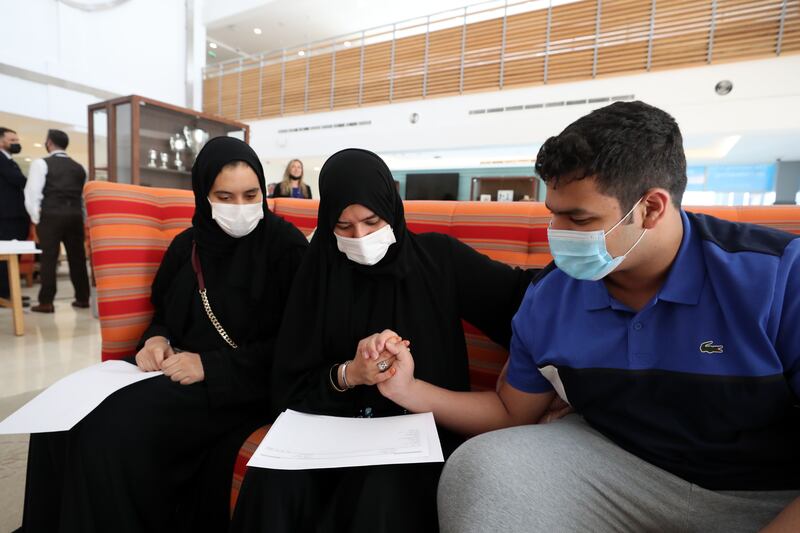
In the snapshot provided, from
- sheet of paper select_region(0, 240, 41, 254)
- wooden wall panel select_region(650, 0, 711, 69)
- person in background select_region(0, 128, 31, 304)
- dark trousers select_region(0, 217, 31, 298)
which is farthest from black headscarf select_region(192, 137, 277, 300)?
wooden wall panel select_region(650, 0, 711, 69)

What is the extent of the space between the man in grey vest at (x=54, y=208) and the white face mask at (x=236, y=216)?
3788mm

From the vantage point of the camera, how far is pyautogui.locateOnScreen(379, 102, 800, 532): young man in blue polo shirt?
0.73 m

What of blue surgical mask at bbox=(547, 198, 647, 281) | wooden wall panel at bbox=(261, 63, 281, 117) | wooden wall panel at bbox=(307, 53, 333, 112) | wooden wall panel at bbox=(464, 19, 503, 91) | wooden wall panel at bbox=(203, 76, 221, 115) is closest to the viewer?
blue surgical mask at bbox=(547, 198, 647, 281)

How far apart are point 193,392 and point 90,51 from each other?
7.91m

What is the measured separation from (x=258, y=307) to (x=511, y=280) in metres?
0.79

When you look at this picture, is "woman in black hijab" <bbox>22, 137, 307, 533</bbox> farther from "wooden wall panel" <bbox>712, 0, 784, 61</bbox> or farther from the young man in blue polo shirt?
"wooden wall panel" <bbox>712, 0, 784, 61</bbox>

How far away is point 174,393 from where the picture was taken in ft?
4.00

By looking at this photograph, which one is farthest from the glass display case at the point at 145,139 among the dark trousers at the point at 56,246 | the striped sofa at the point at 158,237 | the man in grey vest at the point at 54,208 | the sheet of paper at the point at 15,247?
the striped sofa at the point at 158,237

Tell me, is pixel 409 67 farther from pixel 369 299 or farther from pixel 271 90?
pixel 369 299

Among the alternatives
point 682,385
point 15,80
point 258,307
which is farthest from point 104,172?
point 682,385

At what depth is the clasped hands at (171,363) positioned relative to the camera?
1.26 m

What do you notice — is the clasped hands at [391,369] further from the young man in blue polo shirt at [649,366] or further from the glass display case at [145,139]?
the glass display case at [145,139]

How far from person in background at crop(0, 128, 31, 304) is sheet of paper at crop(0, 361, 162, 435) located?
4.04 meters

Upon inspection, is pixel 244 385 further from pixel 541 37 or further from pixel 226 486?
pixel 541 37
